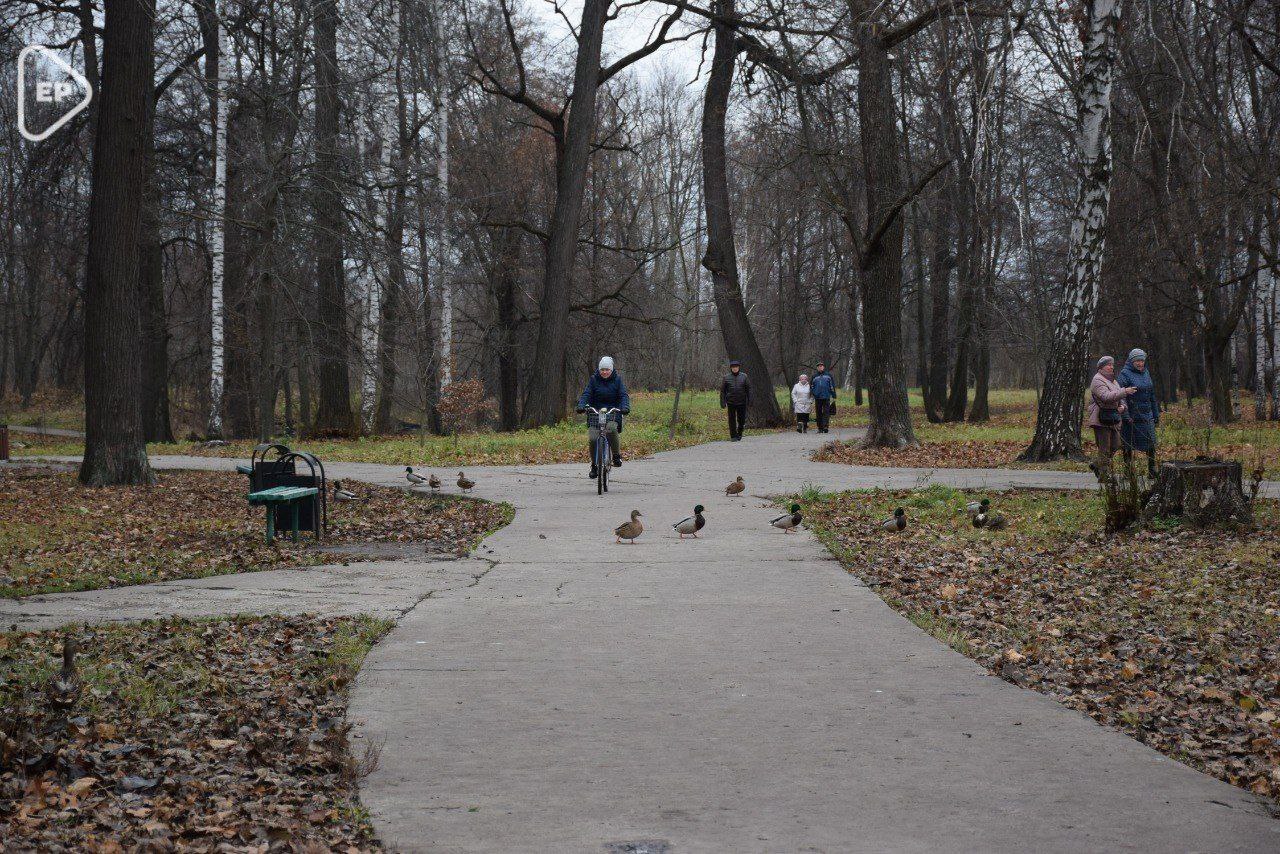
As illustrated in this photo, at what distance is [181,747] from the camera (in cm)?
491

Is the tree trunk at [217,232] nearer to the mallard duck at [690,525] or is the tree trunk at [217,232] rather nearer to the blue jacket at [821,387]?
the blue jacket at [821,387]

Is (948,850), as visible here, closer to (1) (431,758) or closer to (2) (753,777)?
(2) (753,777)

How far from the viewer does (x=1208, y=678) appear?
21.4 feet

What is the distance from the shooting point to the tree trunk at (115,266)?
55.8ft

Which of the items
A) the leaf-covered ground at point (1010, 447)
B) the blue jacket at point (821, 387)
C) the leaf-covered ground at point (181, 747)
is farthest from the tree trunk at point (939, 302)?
the leaf-covered ground at point (181, 747)

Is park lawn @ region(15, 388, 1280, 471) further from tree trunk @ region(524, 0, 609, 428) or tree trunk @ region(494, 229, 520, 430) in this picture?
tree trunk @ region(494, 229, 520, 430)

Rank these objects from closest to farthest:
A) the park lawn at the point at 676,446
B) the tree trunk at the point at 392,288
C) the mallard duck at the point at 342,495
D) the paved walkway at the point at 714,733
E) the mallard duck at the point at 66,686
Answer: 1. the paved walkway at the point at 714,733
2. the mallard duck at the point at 66,686
3. the mallard duck at the point at 342,495
4. the park lawn at the point at 676,446
5. the tree trunk at the point at 392,288

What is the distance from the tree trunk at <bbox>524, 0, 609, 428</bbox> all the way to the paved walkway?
21877mm

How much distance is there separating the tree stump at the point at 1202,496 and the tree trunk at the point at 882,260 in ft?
38.0

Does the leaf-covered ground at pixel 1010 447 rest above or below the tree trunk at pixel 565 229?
below

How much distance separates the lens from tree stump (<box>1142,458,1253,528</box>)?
1135 centimetres

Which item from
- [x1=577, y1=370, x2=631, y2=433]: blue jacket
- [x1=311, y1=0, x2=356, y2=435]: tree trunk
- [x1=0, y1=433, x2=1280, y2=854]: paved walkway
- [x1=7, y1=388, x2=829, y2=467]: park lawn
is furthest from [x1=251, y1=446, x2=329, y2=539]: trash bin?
[x1=311, y1=0, x2=356, y2=435]: tree trunk

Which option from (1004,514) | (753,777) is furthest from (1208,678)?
(1004,514)

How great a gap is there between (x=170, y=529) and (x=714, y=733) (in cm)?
919
